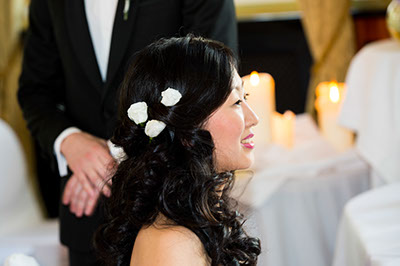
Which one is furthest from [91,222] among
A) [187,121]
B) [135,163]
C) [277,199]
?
[277,199]

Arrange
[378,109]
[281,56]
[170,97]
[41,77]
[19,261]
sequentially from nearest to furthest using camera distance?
[19,261] → [170,97] → [41,77] → [378,109] → [281,56]

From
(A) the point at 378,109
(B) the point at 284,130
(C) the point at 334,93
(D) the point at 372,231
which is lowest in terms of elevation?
(B) the point at 284,130

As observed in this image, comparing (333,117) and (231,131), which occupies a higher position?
(231,131)

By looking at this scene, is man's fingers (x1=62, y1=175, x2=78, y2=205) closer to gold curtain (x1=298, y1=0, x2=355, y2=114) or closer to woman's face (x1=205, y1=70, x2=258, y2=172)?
woman's face (x1=205, y1=70, x2=258, y2=172)

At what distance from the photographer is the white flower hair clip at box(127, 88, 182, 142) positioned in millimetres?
1563

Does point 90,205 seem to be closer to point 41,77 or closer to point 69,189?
point 69,189

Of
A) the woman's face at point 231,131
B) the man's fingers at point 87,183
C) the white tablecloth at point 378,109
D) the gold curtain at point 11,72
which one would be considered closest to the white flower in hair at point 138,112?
the woman's face at point 231,131

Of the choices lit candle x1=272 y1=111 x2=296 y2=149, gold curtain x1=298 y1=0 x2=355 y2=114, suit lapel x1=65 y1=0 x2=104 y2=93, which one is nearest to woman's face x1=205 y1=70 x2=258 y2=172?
suit lapel x1=65 y1=0 x2=104 y2=93

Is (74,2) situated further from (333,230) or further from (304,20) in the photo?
(304,20)

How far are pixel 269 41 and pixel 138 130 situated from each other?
2913 millimetres

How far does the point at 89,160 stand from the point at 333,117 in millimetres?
1711

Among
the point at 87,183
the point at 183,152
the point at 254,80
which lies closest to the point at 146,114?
the point at 183,152

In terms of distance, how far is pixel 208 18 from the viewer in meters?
1.97

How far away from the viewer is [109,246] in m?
1.77
